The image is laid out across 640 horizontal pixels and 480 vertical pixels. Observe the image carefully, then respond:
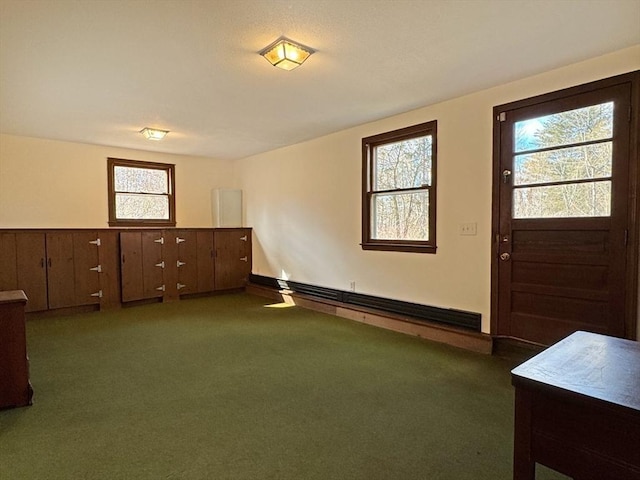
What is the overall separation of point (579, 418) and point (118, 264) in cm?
565

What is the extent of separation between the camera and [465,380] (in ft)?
9.09

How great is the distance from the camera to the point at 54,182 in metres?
5.18

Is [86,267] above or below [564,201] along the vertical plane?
below

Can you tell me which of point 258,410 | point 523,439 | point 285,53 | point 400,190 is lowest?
point 258,410

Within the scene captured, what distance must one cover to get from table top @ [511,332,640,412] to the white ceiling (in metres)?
1.88

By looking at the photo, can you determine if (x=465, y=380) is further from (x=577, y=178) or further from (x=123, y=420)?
(x=123, y=420)

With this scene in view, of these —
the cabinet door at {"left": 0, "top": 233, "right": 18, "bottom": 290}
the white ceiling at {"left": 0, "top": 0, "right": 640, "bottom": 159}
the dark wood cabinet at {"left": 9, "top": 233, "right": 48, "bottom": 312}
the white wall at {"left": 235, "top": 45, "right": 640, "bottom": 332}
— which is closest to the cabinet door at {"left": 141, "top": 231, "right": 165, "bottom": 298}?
the dark wood cabinet at {"left": 9, "top": 233, "right": 48, "bottom": 312}

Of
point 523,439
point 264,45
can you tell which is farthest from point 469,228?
point 523,439

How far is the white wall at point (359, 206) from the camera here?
3.42m

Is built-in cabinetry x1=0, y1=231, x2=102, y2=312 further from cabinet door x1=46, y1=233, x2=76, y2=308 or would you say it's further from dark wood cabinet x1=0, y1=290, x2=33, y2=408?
dark wood cabinet x1=0, y1=290, x2=33, y2=408

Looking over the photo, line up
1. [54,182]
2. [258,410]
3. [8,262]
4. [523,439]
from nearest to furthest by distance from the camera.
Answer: [523,439] < [258,410] < [8,262] < [54,182]

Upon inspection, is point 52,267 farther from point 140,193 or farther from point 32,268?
point 140,193

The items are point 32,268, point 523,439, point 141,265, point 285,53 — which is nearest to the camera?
point 523,439

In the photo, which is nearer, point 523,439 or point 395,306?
point 523,439
